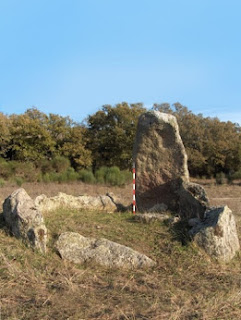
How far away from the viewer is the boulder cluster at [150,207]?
5.15 m

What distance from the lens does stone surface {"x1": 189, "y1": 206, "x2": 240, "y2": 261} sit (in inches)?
207

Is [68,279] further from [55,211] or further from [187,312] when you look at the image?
[55,211]

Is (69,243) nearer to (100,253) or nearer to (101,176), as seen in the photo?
(100,253)

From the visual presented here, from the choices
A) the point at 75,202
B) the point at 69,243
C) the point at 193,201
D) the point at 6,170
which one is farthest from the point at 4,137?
the point at 69,243

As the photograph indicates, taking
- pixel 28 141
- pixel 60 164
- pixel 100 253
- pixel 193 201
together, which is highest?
pixel 28 141

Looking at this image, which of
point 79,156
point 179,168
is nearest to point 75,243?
point 179,168

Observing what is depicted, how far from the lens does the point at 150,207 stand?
864 centimetres

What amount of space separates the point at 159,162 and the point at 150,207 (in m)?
1.17

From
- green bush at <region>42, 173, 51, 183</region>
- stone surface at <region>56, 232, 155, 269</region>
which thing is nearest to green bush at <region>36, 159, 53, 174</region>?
green bush at <region>42, 173, 51, 183</region>

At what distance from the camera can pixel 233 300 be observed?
3.82m

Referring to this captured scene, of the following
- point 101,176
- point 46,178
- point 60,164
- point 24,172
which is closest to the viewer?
point 46,178

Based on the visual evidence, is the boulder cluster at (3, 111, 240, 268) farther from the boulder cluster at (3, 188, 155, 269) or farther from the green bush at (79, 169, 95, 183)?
the green bush at (79, 169, 95, 183)

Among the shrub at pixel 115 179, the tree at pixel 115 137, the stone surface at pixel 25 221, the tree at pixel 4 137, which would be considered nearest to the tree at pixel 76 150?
the tree at pixel 115 137

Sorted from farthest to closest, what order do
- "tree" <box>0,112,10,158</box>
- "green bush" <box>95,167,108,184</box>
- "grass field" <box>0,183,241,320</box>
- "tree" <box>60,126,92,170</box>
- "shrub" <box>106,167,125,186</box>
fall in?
"tree" <box>60,126,92,170</box>
"tree" <box>0,112,10,158</box>
"green bush" <box>95,167,108,184</box>
"shrub" <box>106,167,125,186</box>
"grass field" <box>0,183,241,320</box>
